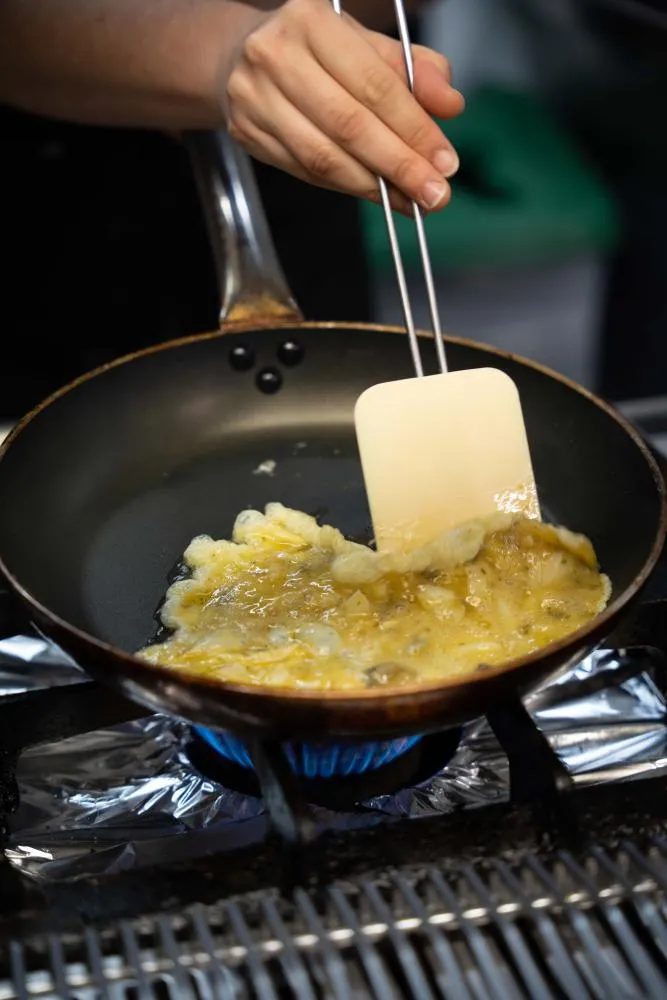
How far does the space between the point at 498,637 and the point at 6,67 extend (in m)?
1.05

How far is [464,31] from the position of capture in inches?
106

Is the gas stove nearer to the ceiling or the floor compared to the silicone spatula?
nearer to the floor

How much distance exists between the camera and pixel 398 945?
743mm

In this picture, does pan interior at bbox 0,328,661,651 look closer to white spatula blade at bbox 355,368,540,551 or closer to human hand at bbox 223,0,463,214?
white spatula blade at bbox 355,368,540,551

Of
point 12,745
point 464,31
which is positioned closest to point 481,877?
point 12,745

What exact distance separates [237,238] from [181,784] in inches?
27.9

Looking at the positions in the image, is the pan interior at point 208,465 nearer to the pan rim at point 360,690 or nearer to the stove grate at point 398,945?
the pan rim at point 360,690

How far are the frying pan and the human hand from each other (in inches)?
11.4

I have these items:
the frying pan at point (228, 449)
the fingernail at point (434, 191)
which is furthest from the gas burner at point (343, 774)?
the fingernail at point (434, 191)

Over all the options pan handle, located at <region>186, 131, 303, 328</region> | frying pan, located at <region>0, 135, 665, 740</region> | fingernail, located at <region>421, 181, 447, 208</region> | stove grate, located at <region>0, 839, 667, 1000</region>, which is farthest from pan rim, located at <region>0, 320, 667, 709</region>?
pan handle, located at <region>186, 131, 303, 328</region>

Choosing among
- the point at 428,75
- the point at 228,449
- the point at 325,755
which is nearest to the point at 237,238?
the point at 228,449

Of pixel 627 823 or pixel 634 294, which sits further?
pixel 634 294

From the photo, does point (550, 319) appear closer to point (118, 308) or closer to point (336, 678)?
point (118, 308)

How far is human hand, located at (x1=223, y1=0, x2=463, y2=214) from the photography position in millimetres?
1036
